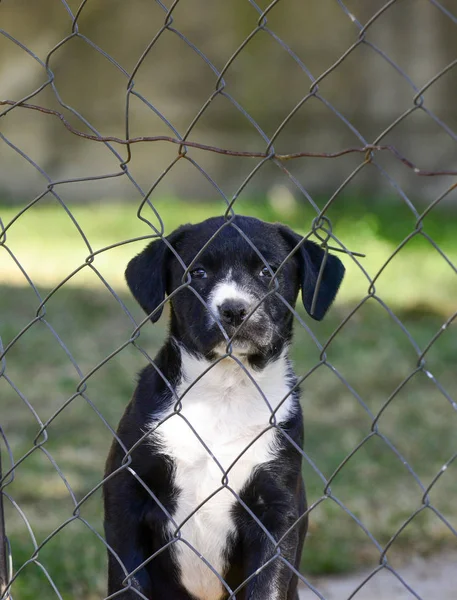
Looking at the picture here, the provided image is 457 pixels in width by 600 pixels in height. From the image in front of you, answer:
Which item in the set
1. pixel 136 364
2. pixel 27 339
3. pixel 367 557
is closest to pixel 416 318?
pixel 136 364

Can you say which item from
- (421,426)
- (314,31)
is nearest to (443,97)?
(314,31)

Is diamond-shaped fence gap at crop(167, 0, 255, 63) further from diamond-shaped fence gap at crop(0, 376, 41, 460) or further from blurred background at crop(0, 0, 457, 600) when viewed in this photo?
diamond-shaped fence gap at crop(0, 376, 41, 460)

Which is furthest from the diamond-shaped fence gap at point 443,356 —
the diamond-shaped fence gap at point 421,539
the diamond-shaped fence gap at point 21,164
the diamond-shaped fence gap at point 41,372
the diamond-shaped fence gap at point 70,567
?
the diamond-shaped fence gap at point 21,164

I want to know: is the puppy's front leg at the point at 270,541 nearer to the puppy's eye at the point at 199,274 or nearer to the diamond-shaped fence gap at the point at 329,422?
the puppy's eye at the point at 199,274

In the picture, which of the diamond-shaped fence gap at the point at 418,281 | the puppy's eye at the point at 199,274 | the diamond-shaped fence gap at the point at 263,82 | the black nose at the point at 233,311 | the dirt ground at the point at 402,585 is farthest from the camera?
the diamond-shaped fence gap at the point at 263,82

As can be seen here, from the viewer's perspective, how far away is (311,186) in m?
10.9

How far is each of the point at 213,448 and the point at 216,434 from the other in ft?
0.16

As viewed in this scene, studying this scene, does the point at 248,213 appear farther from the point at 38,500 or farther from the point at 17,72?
the point at 38,500

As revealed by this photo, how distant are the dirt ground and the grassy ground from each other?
0.08m

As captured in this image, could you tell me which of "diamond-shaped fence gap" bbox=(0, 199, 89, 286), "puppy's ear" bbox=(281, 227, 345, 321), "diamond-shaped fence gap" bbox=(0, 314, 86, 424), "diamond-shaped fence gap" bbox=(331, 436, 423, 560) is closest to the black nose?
"puppy's ear" bbox=(281, 227, 345, 321)

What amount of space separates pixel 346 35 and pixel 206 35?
1.62 metres

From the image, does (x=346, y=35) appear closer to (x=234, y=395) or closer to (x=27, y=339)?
(x=27, y=339)

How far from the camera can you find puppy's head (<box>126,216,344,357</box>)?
2.64m

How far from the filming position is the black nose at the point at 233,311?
8.17 ft
